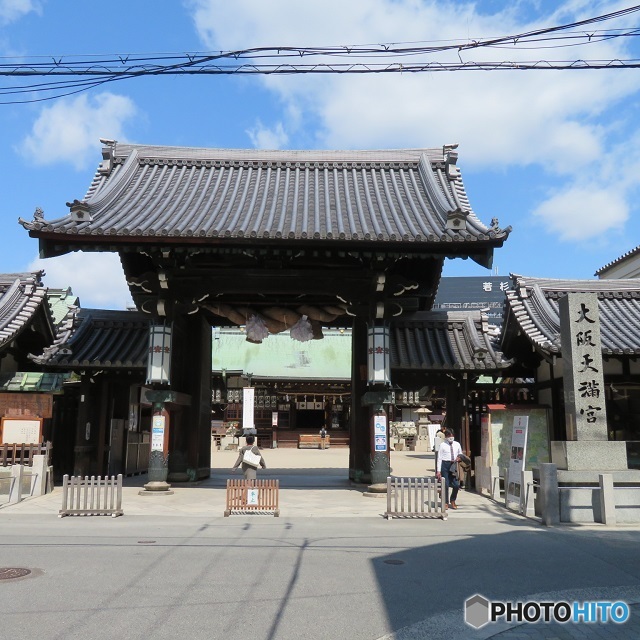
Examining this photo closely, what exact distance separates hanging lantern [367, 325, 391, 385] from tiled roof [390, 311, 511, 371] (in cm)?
137

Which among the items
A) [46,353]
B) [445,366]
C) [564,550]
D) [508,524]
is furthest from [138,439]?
[564,550]

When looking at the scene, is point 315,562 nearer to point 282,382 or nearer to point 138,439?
point 138,439

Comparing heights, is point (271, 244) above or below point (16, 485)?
above

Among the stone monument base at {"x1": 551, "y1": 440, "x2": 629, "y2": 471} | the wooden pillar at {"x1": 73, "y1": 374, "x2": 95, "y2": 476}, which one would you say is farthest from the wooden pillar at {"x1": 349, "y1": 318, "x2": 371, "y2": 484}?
the wooden pillar at {"x1": 73, "y1": 374, "x2": 95, "y2": 476}

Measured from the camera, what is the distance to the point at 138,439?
19.8 meters

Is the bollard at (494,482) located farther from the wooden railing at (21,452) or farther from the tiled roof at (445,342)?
the wooden railing at (21,452)

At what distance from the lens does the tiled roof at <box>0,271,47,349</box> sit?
1614 cm

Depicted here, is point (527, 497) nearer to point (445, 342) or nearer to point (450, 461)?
point (450, 461)

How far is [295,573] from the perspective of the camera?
7277mm

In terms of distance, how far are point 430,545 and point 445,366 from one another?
25.9ft

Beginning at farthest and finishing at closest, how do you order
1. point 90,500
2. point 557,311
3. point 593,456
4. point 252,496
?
point 557,311
point 252,496
point 90,500
point 593,456

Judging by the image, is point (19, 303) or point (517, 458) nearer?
point (517, 458)

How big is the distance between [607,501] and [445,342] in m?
7.36

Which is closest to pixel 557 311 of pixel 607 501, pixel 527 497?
pixel 527 497
